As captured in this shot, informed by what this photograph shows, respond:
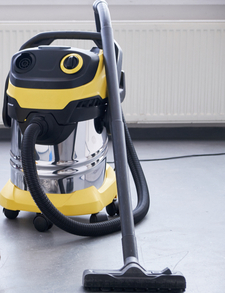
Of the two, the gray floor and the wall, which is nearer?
the gray floor

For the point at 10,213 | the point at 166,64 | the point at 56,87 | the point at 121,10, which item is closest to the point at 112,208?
the point at 10,213

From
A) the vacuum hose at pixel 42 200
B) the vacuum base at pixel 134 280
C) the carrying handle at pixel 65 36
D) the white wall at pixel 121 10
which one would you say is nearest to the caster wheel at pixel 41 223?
the vacuum hose at pixel 42 200

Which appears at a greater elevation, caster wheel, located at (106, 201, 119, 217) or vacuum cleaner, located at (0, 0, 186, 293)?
vacuum cleaner, located at (0, 0, 186, 293)

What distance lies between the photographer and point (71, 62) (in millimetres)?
904

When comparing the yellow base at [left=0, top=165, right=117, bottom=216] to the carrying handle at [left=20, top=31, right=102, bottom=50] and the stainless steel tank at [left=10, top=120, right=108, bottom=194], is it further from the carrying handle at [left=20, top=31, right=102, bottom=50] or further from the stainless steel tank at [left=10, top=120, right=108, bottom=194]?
the carrying handle at [left=20, top=31, right=102, bottom=50]

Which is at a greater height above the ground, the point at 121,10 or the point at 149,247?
the point at 121,10

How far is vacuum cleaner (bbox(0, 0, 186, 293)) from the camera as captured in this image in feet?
2.73

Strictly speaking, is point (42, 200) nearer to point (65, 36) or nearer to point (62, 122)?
point (62, 122)

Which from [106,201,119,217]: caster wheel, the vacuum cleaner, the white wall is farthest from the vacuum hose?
the white wall

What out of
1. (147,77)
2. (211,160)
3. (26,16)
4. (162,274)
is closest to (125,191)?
(162,274)

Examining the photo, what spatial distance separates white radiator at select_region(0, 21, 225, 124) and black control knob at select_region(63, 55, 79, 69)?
4.05 feet

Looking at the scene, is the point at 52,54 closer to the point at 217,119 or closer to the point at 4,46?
the point at 4,46

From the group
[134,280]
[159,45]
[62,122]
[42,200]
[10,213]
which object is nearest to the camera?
[134,280]

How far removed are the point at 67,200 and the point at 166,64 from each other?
1.40 m
